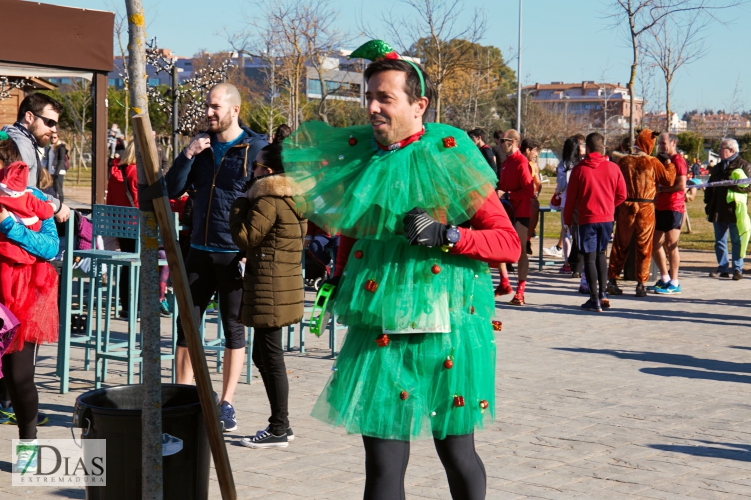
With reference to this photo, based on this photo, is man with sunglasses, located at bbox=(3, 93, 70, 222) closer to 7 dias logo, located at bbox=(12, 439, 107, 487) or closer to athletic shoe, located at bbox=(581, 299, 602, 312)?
7 dias logo, located at bbox=(12, 439, 107, 487)

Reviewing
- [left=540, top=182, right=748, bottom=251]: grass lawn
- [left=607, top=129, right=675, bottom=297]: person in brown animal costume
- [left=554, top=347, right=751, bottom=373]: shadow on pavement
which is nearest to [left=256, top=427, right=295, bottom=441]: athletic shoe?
[left=554, top=347, right=751, bottom=373]: shadow on pavement

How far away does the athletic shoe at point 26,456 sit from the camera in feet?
16.0

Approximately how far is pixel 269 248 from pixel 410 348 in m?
2.39

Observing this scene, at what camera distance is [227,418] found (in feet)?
18.8

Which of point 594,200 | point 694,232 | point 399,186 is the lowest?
point 399,186

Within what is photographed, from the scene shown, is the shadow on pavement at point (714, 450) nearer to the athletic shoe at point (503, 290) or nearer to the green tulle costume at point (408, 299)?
the green tulle costume at point (408, 299)

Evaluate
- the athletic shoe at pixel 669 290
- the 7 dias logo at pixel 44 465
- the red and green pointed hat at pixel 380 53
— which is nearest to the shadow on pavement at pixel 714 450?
the red and green pointed hat at pixel 380 53

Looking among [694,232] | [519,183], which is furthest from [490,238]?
[694,232]

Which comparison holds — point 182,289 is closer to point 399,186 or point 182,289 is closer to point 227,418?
point 399,186

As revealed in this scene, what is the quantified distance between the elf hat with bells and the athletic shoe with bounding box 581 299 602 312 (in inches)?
311

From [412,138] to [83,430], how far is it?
1.78m

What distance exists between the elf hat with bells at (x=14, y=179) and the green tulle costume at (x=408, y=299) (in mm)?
2535

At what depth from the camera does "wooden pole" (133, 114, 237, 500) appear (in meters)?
3.24

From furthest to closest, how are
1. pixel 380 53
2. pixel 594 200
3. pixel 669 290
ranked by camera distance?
pixel 669 290 < pixel 594 200 < pixel 380 53
